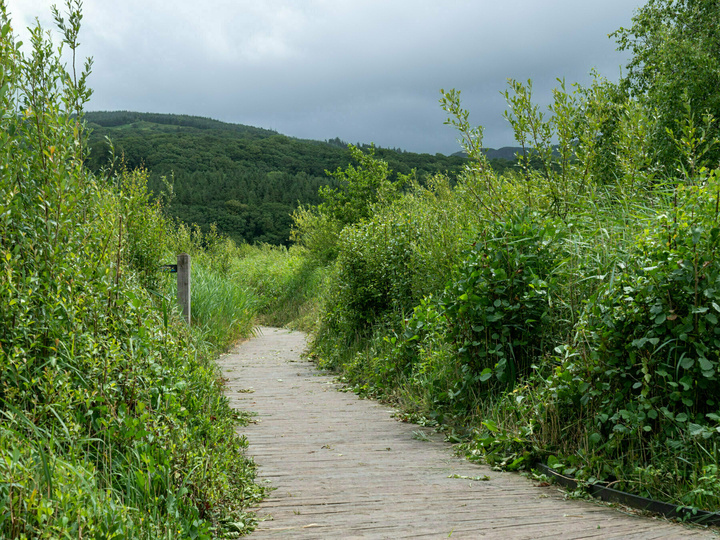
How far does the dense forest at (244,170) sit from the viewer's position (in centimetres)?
4222

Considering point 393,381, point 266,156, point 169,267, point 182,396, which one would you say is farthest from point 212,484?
point 266,156

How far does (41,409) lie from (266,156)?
196 feet

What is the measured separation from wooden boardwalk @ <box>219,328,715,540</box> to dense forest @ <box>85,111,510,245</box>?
87.8 ft

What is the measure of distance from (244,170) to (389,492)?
53.6 m

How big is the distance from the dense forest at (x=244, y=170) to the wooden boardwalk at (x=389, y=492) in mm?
26754

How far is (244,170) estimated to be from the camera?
55375 mm

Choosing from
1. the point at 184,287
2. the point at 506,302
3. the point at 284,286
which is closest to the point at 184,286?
the point at 184,287

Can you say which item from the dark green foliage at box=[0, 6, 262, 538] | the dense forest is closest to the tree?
the dense forest

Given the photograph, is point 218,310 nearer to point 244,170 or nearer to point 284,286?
point 284,286

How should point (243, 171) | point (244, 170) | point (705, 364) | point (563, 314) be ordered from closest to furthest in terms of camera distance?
1. point (705, 364)
2. point (563, 314)
3. point (243, 171)
4. point (244, 170)

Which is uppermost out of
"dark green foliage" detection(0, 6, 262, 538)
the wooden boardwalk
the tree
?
the tree

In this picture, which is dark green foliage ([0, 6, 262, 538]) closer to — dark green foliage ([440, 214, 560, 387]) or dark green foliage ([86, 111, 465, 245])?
dark green foliage ([440, 214, 560, 387])

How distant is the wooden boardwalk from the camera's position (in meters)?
3.42

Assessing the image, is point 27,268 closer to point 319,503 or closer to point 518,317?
point 319,503
